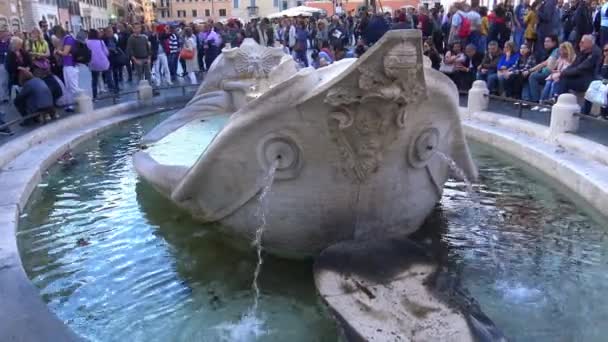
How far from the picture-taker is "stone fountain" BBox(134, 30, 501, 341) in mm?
3689

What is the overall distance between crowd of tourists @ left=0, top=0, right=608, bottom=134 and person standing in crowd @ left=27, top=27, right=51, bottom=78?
18 mm

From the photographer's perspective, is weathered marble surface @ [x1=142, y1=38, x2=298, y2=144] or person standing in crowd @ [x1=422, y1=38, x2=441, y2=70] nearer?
weathered marble surface @ [x1=142, y1=38, x2=298, y2=144]

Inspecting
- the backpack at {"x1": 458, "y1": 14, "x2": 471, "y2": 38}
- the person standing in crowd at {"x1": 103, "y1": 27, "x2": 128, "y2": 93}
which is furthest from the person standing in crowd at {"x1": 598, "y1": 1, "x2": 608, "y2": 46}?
the person standing in crowd at {"x1": 103, "y1": 27, "x2": 128, "y2": 93}

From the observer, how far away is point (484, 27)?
13.6 metres

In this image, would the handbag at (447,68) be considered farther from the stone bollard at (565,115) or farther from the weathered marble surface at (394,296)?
the weathered marble surface at (394,296)

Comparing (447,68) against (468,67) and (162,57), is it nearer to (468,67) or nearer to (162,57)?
(468,67)

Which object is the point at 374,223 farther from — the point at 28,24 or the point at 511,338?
the point at 28,24

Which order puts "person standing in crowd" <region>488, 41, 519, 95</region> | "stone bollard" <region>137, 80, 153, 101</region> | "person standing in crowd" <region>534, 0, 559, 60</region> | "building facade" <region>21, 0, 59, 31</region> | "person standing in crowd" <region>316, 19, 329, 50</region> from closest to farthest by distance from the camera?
1. "person standing in crowd" <region>488, 41, 519, 95</region>
2. "person standing in crowd" <region>534, 0, 559, 60</region>
3. "stone bollard" <region>137, 80, 153, 101</region>
4. "person standing in crowd" <region>316, 19, 329, 50</region>
5. "building facade" <region>21, 0, 59, 31</region>

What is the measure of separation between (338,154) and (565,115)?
497 centimetres

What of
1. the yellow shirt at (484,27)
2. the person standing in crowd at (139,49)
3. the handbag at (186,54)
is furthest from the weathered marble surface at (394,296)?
the handbag at (186,54)

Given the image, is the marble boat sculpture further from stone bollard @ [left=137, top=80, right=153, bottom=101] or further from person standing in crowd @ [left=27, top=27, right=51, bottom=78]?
stone bollard @ [left=137, top=80, right=153, bottom=101]

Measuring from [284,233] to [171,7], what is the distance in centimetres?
9992

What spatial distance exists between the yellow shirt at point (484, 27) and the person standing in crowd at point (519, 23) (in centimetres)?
59

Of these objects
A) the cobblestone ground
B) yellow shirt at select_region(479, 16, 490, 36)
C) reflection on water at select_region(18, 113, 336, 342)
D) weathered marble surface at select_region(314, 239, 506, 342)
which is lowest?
reflection on water at select_region(18, 113, 336, 342)
